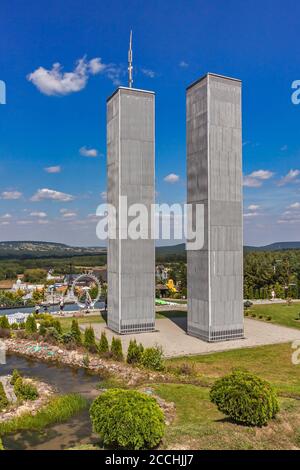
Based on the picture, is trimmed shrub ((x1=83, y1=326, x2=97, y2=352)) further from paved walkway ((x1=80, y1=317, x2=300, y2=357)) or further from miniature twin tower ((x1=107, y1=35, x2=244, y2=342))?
miniature twin tower ((x1=107, y1=35, x2=244, y2=342))

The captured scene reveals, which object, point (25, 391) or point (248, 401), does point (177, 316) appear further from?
point (248, 401)

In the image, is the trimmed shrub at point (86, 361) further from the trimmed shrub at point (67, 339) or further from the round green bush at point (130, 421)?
the round green bush at point (130, 421)

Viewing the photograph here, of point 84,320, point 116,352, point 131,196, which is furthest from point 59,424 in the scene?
point 84,320

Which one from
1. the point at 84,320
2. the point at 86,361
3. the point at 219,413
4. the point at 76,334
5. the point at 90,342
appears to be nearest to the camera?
the point at 219,413

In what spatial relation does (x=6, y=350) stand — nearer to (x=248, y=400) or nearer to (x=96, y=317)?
(x=96, y=317)

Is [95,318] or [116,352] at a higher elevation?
[116,352]
